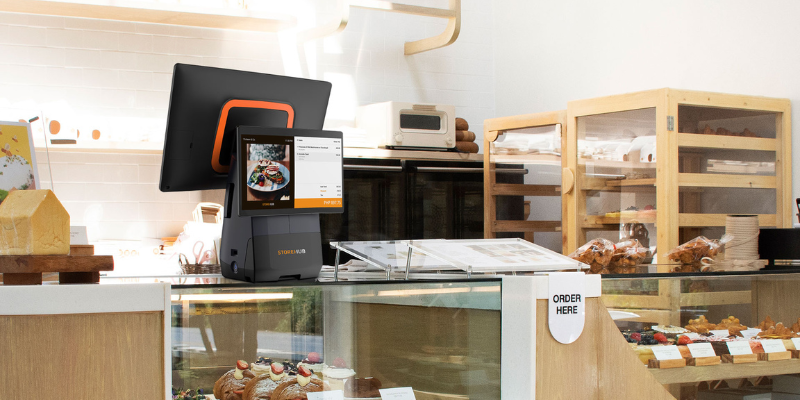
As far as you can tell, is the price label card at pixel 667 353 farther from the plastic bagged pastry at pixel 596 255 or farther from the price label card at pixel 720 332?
the plastic bagged pastry at pixel 596 255

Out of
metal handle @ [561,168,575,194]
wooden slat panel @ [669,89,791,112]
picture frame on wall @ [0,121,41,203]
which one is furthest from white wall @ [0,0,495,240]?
wooden slat panel @ [669,89,791,112]

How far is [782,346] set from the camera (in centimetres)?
208

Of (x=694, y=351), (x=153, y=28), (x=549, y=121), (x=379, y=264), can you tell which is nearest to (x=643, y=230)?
(x=549, y=121)

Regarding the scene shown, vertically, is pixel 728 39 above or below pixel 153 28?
below

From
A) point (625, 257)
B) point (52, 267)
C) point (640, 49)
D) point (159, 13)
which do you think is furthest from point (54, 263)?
point (640, 49)

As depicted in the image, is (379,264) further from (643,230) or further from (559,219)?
(559,219)

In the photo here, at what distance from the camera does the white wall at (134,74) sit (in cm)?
375

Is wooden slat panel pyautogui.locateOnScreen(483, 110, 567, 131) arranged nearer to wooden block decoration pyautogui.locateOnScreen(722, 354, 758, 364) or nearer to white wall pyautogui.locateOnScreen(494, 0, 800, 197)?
white wall pyautogui.locateOnScreen(494, 0, 800, 197)

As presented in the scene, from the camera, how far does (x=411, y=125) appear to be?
160 inches

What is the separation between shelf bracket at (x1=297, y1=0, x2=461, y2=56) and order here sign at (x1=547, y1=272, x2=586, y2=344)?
8.27 ft

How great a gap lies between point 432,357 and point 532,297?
0.27 meters

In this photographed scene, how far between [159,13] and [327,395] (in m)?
2.80

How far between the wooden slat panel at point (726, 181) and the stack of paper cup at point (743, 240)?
46 cm

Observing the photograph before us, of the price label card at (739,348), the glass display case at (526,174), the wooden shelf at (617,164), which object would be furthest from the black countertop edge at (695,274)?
the glass display case at (526,174)
